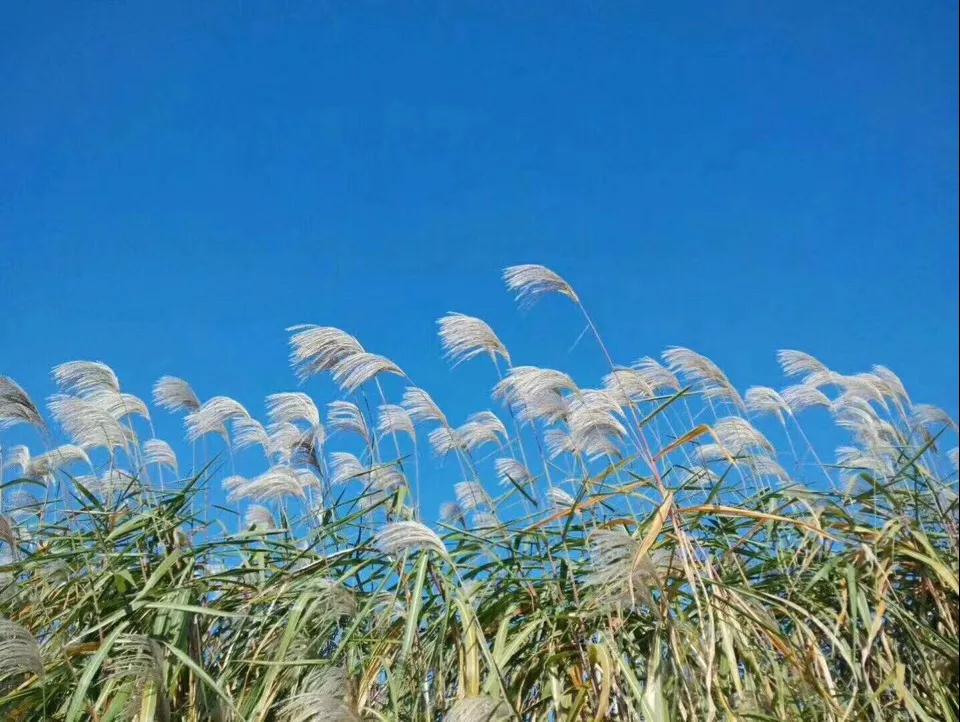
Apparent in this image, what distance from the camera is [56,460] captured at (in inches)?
167

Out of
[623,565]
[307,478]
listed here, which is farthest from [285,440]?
[623,565]

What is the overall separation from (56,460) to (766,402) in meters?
3.23

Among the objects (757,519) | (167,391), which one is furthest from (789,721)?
(167,391)

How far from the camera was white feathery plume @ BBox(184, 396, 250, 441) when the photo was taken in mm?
4258

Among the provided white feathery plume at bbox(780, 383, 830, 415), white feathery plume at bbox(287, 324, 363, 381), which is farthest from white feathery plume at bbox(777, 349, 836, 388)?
white feathery plume at bbox(287, 324, 363, 381)

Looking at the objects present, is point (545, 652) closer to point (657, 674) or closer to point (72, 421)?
point (657, 674)

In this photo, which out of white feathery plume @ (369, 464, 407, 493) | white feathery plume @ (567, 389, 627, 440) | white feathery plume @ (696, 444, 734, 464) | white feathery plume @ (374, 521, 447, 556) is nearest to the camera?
white feathery plume @ (374, 521, 447, 556)

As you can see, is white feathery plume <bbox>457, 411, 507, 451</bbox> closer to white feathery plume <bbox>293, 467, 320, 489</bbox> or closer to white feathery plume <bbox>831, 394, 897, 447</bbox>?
white feathery plume <bbox>293, 467, 320, 489</bbox>

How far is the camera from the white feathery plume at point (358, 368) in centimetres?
368

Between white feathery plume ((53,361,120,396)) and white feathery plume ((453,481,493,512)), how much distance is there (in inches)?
61.6

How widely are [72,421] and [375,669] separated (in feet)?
5.45

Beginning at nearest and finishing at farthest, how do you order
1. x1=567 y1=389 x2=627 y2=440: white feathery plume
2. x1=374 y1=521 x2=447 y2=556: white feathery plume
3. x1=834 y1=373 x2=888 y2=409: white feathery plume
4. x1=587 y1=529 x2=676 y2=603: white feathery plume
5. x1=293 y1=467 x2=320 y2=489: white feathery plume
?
x1=374 y1=521 x2=447 y2=556: white feathery plume < x1=587 y1=529 x2=676 y2=603: white feathery plume < x1=567 y1=389 x2=627 y2=440: white feathery plume < x1=293 y1=467 x2=320 y2=489: white feathery plume < x1=834 y1=373 x2=888 y2=409: white feathery plume

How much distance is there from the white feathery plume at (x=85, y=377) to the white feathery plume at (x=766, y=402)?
291 cm

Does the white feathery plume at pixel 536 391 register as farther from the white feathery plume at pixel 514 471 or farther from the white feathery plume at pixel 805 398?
the white feathery plume at pixel 805 398
